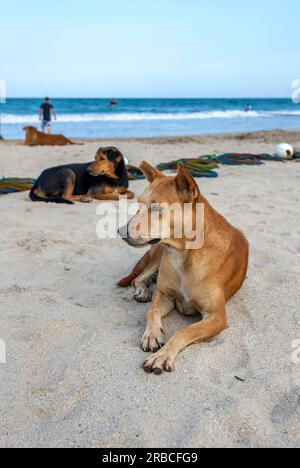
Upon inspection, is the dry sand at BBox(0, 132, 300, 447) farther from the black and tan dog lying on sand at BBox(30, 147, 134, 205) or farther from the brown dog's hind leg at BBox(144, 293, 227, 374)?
the black and tan dog lying on sand at BBox(30, 147, 134, 205)

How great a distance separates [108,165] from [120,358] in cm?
564

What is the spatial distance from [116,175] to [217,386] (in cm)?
606

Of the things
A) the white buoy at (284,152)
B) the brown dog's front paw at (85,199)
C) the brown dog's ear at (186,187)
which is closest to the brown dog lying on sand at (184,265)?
the brown dog's ear at (186,187)

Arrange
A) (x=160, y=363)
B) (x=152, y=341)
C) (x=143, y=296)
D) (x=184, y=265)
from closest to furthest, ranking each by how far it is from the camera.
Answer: (x=160, y=363)
(x=152, y=341)
(x=184, y=265)
(x=143, y=296)

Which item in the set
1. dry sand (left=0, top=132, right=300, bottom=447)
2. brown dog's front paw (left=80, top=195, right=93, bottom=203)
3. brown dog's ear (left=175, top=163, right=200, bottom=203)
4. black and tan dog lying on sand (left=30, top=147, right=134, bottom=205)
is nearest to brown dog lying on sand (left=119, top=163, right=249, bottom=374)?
brown dog's ear (left=175, top=163, right=200, bottom=203)

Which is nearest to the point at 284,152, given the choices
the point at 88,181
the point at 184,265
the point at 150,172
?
the point at 88,181

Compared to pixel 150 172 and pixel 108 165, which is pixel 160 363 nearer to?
pixel 150 172

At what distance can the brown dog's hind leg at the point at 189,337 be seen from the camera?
333 cm

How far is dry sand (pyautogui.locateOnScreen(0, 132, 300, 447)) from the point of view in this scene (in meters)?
2.73

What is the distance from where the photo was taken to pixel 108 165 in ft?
28.5

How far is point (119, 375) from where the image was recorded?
10.8 ft

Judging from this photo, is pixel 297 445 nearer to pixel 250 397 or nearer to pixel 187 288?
pixel 250 397

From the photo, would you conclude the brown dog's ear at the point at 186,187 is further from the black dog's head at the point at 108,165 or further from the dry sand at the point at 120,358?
the black dog's head at the point at 108,165
